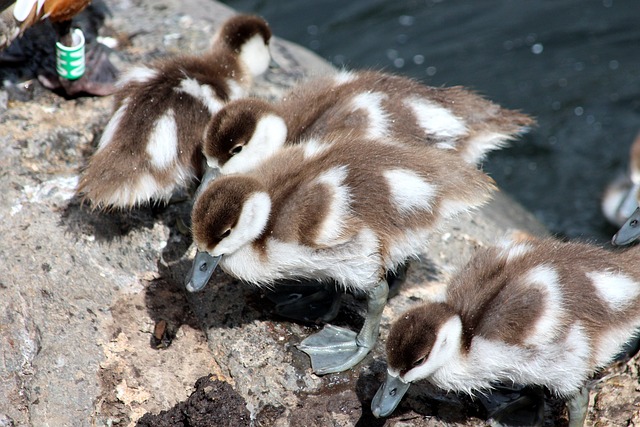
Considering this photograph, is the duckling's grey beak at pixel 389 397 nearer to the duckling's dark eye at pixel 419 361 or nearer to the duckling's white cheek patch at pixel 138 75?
the duckling's dark eye at pixel 419 361

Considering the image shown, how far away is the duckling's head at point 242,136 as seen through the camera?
361 centimetres

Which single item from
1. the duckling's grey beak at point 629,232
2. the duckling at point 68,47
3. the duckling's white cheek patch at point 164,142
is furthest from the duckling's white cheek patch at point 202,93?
the duckling's grey beak at point 629,232

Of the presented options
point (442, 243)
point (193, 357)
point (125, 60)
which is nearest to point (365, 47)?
point (125, 60)

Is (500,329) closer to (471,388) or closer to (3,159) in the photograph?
(471,388)

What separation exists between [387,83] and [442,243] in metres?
0.89

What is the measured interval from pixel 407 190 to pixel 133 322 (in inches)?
51.2

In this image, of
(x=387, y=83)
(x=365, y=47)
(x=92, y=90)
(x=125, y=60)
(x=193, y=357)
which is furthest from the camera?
(x=365, y=47)

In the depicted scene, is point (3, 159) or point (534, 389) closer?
point (534, 389)

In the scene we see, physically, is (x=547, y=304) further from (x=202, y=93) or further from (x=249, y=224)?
(x=202, y=93)

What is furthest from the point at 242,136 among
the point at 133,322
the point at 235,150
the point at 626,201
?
the point at 626,201

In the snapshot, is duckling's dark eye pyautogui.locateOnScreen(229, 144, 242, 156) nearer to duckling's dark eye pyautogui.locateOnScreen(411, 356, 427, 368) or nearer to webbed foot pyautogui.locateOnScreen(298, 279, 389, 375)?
webbed foot pyautogui.locateOnScreen(298, 279, 389, 375)

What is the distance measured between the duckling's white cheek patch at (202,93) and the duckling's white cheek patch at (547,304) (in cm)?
166

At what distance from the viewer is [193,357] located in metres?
3.48

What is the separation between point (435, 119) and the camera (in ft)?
12.3
